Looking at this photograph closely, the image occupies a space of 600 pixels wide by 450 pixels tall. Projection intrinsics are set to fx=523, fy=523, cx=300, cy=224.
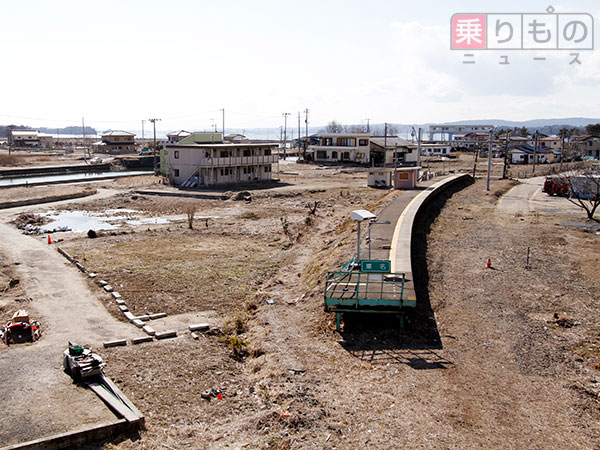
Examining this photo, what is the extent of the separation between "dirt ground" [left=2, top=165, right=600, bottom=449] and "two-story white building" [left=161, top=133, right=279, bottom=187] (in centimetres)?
2599

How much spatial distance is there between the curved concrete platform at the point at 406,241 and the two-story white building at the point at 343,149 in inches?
1473

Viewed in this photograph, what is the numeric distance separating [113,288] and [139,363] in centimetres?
730

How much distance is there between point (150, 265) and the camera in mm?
22297

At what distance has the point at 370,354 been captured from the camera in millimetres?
12531

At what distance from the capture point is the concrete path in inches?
376

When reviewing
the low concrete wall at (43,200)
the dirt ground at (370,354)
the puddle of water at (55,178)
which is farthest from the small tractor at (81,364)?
the puddle of water at (55,178)

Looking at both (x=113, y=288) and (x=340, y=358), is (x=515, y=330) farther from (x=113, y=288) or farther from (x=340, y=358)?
(x=113, y=288)

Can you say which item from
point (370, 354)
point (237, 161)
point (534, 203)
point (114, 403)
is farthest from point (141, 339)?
point (237, 161)

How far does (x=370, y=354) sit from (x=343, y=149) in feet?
216

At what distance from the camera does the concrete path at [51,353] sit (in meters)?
9.55

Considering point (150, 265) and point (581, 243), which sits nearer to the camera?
point (150, 265)

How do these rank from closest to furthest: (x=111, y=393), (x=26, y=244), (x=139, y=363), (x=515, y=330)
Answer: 1. (x=111, y=393)
2. (x=139, y=363)
3. (x=515, y=330)
4. (x=26, y=244)

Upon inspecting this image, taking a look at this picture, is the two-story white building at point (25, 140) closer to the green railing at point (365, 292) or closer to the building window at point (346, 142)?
the building window at point (346, 142)

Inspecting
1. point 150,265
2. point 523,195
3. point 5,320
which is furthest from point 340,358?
point 523,195
